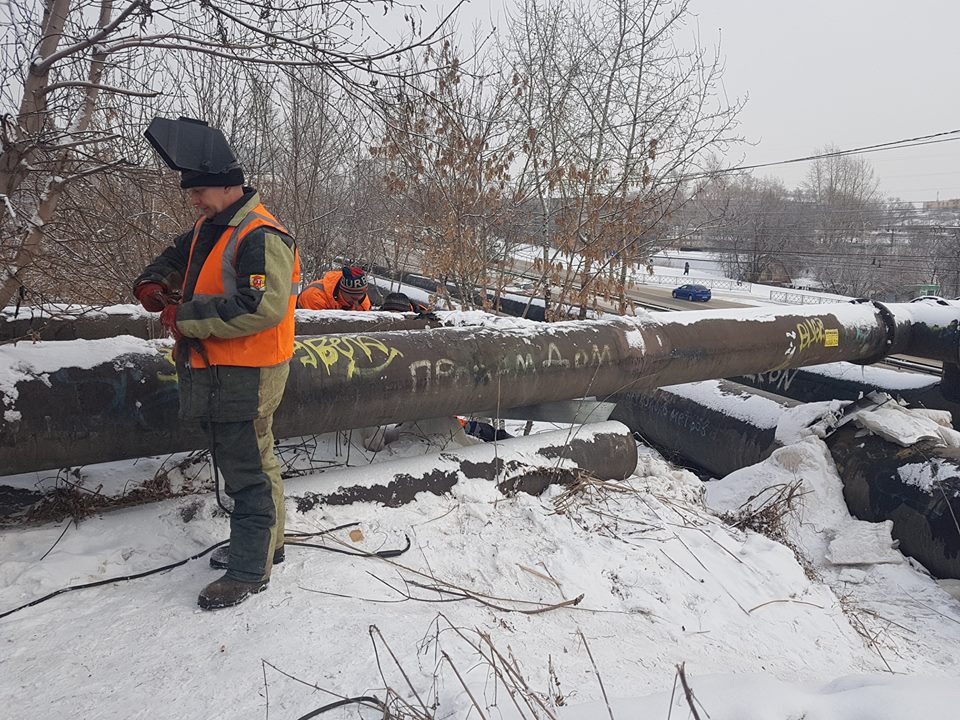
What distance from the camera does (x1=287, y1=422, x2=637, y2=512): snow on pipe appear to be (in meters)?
3.28

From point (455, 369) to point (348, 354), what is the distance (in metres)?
0.64

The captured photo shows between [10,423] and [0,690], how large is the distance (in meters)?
1.11

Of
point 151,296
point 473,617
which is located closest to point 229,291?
point 151,296

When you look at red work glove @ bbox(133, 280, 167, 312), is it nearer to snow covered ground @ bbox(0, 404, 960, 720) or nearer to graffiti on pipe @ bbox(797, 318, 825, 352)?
snow covered ground @ bbox(0, 404, 960, 720)

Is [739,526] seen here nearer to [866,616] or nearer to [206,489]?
[866,616]

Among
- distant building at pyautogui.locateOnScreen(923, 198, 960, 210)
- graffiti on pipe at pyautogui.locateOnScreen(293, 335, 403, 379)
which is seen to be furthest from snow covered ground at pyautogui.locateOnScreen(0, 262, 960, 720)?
distant building at pyautogui.locateOnScreen(923, 198, 960, 210)

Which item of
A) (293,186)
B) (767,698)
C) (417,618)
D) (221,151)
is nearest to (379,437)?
(417,618)

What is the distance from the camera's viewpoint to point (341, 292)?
6355mm

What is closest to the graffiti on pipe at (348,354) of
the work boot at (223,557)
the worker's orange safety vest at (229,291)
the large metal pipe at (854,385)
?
the worker's orange safety vest at (229,291)

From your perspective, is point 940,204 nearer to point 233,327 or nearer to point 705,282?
point 705,282

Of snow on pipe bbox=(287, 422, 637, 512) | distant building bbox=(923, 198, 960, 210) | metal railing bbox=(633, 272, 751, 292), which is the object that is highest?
distant building bbox=(923, 198, 960, 210)

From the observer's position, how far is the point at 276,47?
3035 mm

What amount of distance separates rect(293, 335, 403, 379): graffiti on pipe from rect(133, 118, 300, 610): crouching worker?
523mm

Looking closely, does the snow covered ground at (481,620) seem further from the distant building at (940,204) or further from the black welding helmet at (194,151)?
the distant building at (940,204)
